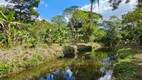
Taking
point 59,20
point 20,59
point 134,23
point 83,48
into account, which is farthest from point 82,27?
point 20,59

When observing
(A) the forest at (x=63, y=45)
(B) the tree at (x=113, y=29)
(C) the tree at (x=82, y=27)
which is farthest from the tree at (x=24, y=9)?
(B) the tree at (x=113, y=29)

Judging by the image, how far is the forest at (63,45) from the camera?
19005 millimetres

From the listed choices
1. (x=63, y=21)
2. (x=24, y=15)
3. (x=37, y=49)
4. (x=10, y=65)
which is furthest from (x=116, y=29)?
(x=10, y=65)

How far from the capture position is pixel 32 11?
46625mm

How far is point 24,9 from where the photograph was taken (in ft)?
154

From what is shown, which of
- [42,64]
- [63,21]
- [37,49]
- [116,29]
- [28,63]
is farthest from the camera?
[63,21]

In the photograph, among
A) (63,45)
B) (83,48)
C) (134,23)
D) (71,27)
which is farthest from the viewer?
(71,27)

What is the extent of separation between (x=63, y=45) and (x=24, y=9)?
15992 mm

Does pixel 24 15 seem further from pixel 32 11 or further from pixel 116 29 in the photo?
pixel 116 29

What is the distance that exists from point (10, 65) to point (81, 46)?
2228cm

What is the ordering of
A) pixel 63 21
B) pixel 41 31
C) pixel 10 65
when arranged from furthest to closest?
pixel 63 21 → pixel 41 31 → pixel 10 65

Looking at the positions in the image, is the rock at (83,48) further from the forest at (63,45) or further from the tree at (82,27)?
the tree at (82,27)

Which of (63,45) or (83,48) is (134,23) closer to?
(83,48)

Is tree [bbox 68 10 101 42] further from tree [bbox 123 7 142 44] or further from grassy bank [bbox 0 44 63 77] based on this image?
grassy bank [bbox 0 44 63 77]
